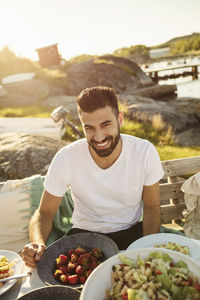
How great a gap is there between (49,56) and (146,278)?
33.9 m

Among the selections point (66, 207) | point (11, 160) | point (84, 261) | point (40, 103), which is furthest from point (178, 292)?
point (40, 103)

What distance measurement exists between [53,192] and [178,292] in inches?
56.5

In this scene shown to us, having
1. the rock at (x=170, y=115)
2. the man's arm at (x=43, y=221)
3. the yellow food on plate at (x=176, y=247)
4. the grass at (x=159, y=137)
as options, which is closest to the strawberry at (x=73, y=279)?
the man's arm at (x=43, y=221)

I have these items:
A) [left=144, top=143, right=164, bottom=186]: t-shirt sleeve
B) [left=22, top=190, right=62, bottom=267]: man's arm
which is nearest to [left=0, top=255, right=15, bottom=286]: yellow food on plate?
[left=22, top=190, right=62, bottom=267]: man's arm

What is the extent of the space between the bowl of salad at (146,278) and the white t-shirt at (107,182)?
103cm

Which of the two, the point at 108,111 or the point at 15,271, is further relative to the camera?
the point at 108,111

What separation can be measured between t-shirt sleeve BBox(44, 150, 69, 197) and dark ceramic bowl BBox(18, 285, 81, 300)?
106 cm

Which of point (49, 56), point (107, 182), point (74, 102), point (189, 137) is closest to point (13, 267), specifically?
point (107, 182)

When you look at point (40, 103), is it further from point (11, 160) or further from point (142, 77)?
point (11, 160)

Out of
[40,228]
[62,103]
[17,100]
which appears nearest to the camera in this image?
[40,228]

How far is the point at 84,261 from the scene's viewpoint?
153 centimetres

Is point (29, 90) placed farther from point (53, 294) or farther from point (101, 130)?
point (53, 294)

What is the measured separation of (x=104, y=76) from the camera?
78.6ft

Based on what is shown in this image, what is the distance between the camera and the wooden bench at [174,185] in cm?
325
